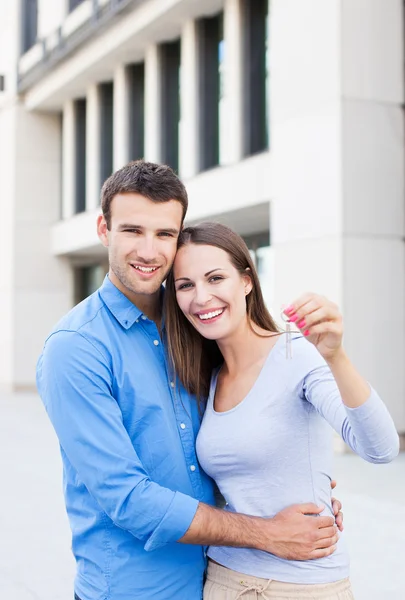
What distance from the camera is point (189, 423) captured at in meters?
2.35

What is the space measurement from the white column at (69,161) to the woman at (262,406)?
1747cm

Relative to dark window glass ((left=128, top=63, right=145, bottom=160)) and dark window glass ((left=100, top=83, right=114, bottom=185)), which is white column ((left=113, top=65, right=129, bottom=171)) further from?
dark window glass ((left=100, top=83, right=114, bottom=185))

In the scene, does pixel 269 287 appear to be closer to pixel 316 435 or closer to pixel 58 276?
pixel 58 276

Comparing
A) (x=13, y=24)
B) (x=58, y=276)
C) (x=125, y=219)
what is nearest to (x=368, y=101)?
→ (x=125, y=219)

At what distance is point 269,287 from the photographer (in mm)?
14070

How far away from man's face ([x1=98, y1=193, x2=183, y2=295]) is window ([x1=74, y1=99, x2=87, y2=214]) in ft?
57.8

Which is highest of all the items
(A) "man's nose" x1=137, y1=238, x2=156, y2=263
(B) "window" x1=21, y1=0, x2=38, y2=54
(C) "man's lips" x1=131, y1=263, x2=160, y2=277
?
(B) "window" x1=21, y1=0, x2=38, y2=54

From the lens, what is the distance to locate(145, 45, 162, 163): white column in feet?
50.0

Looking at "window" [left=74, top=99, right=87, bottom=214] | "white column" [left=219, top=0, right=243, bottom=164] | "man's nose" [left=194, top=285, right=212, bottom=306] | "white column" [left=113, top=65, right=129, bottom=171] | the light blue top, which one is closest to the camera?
the light blue top

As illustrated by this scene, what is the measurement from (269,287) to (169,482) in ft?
39.1

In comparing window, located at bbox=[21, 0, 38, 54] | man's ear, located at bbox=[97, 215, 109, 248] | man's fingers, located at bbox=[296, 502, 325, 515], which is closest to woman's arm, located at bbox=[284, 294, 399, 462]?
man's fingers, located at bbox=[296, 502, 325, 515]

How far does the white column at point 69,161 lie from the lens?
19516mm

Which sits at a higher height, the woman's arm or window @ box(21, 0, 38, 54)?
window @ box(21, 0, 38, 54)

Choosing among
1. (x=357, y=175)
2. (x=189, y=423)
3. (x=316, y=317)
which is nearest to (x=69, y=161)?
(x=357, y=175)
